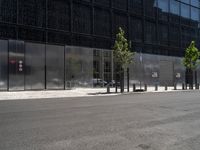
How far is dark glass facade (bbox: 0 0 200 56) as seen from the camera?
32.5 meters

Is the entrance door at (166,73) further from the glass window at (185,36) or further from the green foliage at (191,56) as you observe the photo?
the green foliage at (191,56)

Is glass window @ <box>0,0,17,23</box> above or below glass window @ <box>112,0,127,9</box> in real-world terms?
below

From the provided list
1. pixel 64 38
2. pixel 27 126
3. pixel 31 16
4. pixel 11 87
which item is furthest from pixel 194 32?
pixel 27 126

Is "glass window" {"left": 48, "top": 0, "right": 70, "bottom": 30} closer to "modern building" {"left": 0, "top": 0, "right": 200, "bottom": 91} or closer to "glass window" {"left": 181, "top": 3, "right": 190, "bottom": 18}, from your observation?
"modern building" {"left": 0, "top": 0, "right": 200, "bottom": 91}

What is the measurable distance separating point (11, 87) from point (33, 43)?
18.9 ft

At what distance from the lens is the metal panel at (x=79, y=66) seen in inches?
1454

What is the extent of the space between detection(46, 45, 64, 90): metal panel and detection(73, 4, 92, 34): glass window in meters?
4.06

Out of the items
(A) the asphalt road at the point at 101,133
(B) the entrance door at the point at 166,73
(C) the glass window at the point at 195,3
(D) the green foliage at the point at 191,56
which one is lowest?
(A) the asphalt road at the point at 101,133

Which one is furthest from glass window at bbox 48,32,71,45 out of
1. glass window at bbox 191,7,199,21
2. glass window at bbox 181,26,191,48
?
glass window at bbox 191,7,199,21

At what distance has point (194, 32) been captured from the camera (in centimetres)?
5975

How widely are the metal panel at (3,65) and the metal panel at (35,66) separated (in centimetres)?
237

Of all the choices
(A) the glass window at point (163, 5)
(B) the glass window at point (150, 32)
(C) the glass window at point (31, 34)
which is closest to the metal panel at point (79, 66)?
(C) the glass window at point (31, 34)

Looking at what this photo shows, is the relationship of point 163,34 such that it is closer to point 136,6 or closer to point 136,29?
point 136,29

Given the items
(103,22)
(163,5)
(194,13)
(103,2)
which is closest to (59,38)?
(103,22)
